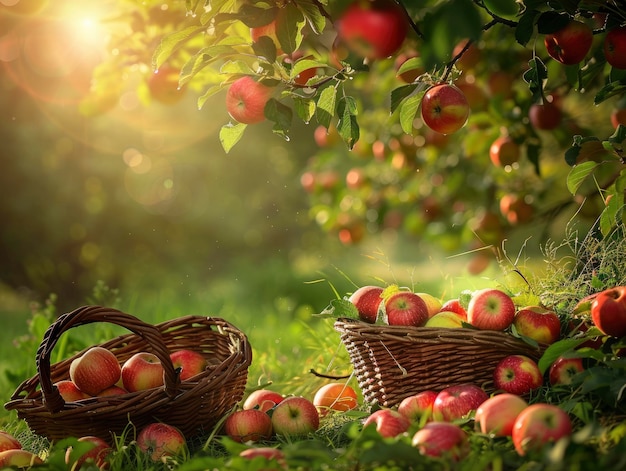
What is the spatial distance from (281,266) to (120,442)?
5.63 meters

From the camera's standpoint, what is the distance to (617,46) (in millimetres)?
1997

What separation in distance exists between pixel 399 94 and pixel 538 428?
94 centimetres

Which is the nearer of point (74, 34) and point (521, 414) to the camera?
point (521, 414)

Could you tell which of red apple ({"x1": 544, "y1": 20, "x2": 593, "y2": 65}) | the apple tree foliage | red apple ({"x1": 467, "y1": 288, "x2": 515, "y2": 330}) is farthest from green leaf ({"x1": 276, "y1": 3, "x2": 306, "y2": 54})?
red apple ({"x1": 467, "y1": 288, "x2": 515, "y2": 330})

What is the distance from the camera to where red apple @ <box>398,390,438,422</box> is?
210 cm

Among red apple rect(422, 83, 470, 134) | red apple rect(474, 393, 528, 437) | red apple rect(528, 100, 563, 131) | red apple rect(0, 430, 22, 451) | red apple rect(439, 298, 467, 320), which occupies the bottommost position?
red apple rect(439, 298, 467, 320)

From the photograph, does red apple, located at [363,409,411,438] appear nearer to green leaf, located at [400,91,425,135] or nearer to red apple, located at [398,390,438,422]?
red apple, located at [398,390,438,422]

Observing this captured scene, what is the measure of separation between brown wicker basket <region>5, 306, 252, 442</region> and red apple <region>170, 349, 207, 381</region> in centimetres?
13

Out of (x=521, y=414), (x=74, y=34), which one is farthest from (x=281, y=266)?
(x=521, y=414)

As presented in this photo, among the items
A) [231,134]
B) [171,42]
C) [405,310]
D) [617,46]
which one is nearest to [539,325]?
[405,310]

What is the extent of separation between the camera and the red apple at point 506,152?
3.10 meters

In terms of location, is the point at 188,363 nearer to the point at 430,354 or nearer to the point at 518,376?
the point at 430,354

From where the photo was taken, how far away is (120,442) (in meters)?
2.09

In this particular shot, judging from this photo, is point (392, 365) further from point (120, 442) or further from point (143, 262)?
point (143, 262)
